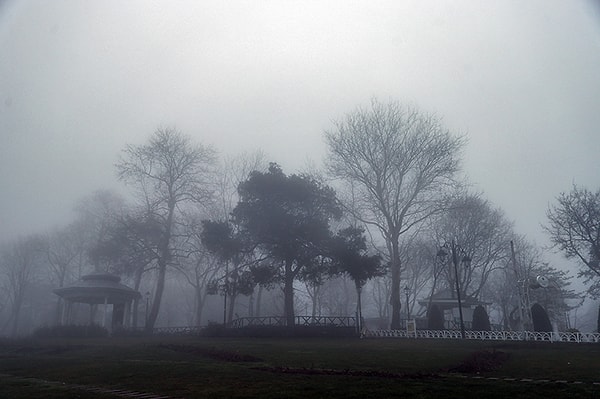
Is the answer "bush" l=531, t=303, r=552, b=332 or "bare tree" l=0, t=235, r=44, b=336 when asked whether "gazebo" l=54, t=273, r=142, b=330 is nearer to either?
"bare tree" l=0, t=235, r=44, b=336

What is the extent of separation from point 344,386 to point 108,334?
35.7m

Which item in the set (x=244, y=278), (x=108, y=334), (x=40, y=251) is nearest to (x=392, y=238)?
(x=244, y=278)

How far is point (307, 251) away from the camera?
38156mm

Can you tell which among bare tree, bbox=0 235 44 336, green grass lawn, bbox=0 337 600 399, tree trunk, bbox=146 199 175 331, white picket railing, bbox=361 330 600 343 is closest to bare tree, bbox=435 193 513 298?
white picket railing, bbox=361 330 600 343

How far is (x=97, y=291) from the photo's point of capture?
140 feet

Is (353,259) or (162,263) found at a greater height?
(162,263)

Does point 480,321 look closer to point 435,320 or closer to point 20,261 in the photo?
point 435,320

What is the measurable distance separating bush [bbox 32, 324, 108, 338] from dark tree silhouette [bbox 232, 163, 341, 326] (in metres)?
14.5

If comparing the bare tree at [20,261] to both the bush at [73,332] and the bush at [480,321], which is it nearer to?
the bush at [73,332]

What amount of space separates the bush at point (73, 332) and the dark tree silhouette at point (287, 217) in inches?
573

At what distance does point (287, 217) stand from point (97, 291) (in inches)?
737

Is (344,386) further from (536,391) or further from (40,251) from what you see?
(40,251)

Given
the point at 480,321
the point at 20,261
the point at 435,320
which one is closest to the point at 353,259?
the point at 435,320

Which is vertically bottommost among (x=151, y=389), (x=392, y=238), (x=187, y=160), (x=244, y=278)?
(x=151, y=389)
